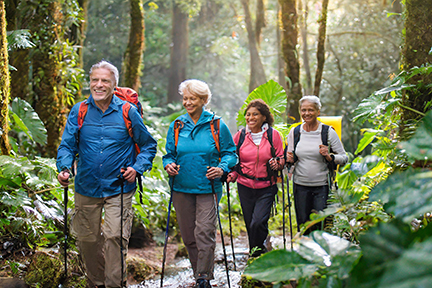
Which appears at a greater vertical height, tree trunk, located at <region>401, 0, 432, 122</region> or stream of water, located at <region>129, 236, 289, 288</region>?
tree trunk, located at <region>401, 0, 432, 122</region>

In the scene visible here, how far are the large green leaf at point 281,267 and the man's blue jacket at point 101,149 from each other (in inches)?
116

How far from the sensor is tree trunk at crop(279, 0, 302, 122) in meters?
10.1

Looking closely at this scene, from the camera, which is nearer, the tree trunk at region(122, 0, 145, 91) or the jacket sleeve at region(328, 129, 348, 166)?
the jacket sleeve at region(328, 129, 348, 166)

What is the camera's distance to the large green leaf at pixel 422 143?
149 centimetres

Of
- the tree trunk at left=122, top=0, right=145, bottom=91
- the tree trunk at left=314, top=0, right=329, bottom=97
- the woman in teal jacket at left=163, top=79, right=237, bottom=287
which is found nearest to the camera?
the woman in teal jacket at left=163, top=79, right=237, bottom=287

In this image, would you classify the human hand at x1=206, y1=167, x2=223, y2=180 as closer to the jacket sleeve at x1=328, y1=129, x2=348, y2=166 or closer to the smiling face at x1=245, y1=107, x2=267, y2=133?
the smiling face at x1=245, y1=107, x2=267, y2=133

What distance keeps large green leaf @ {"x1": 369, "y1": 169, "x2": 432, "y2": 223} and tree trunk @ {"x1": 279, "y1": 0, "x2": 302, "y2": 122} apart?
27.6 ft

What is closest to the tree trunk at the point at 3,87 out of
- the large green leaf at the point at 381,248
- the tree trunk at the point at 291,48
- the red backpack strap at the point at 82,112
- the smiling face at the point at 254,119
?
the red backpack strap at the point at 82,112

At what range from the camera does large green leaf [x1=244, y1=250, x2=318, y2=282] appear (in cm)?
172

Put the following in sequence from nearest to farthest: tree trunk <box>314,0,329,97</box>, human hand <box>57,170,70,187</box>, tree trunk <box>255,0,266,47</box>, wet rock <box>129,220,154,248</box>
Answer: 1. human hand <box>57,170,70,187</box>
2. wet rock <box>129,220,154,248</box>
3. tree trunk <box>314,0,329,97</box>
4. tree trunk <box>255,0,266,47</box>

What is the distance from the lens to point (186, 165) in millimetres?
4980

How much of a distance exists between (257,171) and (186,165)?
3.50 feet

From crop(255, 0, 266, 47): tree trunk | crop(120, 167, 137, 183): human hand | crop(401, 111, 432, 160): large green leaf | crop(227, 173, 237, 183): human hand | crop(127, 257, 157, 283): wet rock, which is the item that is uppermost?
crop(255, 0, 266, 47): tree trunk

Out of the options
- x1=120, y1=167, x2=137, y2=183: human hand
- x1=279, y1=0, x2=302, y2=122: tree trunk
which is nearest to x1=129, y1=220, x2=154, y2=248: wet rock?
x1=120, y1=167, x2=137, y2=183: human hand
